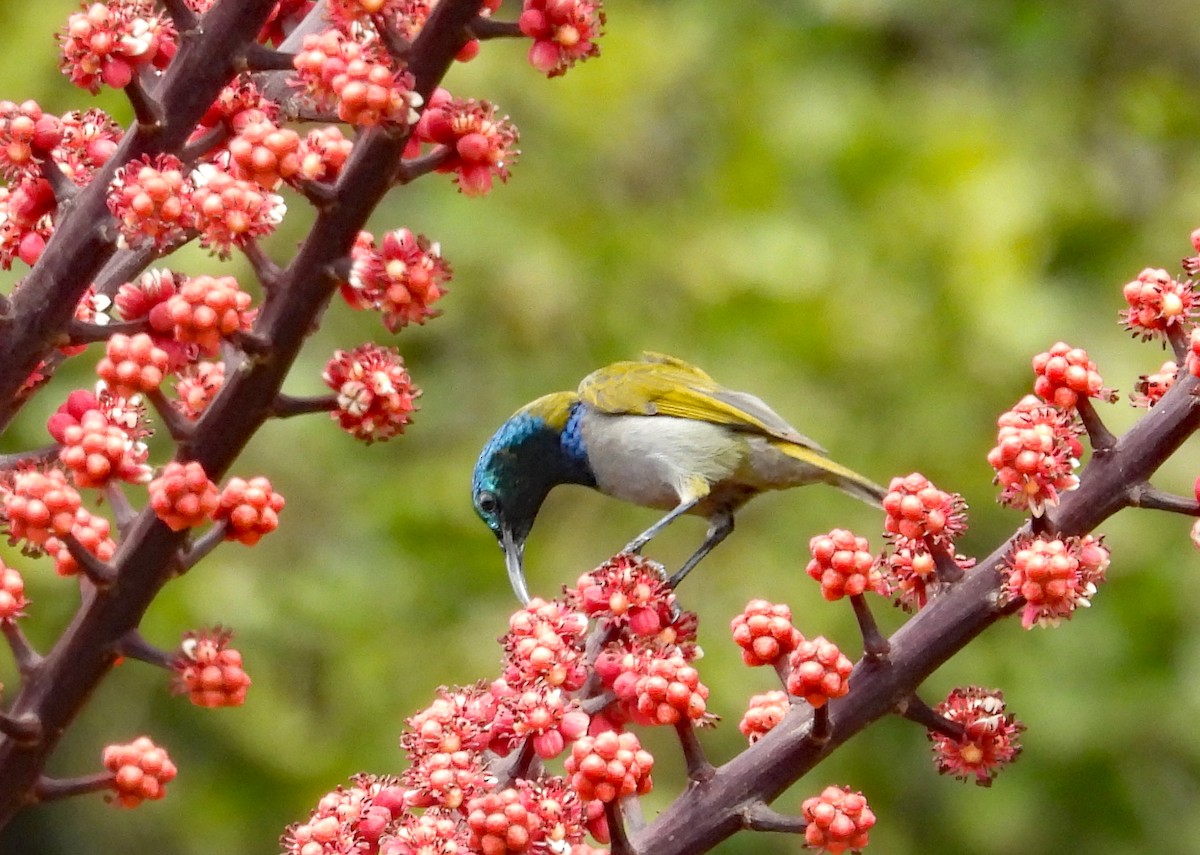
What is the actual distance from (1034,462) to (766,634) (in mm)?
382

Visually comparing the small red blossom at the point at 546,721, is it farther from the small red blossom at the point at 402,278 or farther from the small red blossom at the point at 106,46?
the small red blossom at the point at 106,46

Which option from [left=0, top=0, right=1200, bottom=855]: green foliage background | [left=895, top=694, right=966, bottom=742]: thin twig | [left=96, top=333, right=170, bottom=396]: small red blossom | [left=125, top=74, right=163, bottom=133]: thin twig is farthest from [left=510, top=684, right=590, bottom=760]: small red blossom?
[left=0, top=0, right=1200, bottom=855]: green foliage background

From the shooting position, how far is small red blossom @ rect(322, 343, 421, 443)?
6.85 ft

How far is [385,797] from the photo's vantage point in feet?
6.75

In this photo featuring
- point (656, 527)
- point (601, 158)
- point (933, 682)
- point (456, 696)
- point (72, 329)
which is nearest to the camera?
point (72, 329)

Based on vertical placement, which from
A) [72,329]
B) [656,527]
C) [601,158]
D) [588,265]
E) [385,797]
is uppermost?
[601,158]

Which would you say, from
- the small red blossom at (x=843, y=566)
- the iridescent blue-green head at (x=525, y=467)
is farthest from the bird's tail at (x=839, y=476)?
the small red blossom at (x=843, y=566)

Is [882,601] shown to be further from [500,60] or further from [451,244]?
[500,60]

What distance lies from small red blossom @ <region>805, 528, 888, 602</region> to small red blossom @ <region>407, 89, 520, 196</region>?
0.59 metres

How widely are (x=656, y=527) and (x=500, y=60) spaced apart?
377 centimetres

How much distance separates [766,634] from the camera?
6.81ft

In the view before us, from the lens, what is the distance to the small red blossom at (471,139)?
2.02m

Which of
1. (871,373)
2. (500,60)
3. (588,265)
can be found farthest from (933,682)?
(500,60)

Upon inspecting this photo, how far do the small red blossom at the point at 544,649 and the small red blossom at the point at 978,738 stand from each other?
45cm
